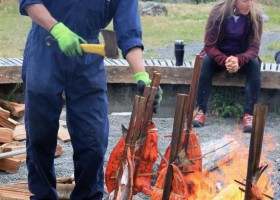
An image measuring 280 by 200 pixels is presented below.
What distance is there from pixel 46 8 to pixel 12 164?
5.58 ft

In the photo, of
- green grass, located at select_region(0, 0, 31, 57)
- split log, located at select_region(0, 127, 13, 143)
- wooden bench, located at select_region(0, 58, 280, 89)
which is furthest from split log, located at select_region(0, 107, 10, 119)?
green grass, located at select_region(0, 0, 31, 57)

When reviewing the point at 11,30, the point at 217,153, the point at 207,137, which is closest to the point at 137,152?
the point at 217,153

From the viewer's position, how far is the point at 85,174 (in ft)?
12.5

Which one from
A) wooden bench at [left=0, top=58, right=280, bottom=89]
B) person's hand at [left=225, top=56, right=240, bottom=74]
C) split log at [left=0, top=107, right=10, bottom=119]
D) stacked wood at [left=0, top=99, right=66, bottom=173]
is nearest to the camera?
stacked wood at [left=0, top=99, right=66, bottom=173]

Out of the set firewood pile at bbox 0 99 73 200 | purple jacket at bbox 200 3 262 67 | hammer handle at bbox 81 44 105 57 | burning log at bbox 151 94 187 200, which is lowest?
firewood pile at bbox 0 99 73 200

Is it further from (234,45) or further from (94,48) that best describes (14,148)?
(234,45)

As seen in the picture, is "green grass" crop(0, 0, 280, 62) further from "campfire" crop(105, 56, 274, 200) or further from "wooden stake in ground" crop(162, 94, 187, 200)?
"wooden stake in ground" crop(162, 94, 187, 200)

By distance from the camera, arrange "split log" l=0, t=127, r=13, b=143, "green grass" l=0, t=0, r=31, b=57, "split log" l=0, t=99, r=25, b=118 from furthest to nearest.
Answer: "green grass" l=0, t=0, r=31, b=57
"split log" l=0, t=99, r=25, b=118
"split log" l=0, t=127, r=13, b=143

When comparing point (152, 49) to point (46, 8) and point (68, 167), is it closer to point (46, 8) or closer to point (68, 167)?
point (68, 167)

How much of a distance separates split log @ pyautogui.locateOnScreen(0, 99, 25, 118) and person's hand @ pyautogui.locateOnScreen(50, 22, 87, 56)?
3.03 m

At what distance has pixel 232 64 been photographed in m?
6.41

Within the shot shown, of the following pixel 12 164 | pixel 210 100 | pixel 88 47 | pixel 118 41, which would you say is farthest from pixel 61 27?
pixel 210 100

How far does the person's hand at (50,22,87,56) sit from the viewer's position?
3316mm

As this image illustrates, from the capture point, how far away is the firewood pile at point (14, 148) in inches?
161
